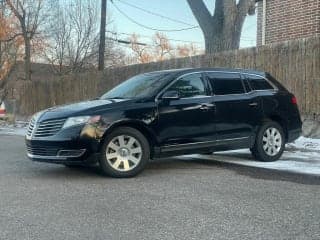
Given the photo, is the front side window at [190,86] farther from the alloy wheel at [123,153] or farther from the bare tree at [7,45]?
the bare tree at [7,45]

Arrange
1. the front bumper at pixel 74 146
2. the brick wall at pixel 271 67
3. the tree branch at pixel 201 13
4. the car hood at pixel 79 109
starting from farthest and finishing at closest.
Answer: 1. the tree branch at pixel 201 13
2. the brick wall at pixel 271 67
3. the car hood at pixel 79 109
4. the front bumper at pixel 74 146

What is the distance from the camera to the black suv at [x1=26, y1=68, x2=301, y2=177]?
801 cm

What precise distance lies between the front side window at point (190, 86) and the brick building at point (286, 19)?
297 inches

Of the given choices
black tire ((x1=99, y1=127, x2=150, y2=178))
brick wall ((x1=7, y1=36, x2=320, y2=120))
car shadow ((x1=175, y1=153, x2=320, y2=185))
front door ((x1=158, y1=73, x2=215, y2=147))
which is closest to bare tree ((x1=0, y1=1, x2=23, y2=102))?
brick wall ((x1=7, y1=36, x2=320, y2=120))

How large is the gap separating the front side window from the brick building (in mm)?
7548

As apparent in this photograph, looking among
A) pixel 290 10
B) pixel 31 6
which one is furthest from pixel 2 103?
pixel 290 10

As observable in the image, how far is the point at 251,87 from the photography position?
384 inches

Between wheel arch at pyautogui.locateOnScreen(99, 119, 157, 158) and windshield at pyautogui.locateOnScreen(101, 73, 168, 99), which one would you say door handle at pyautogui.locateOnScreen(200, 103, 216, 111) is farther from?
wheel arch at pyautogui.locateOnScreen(99, 119, 157, 158)

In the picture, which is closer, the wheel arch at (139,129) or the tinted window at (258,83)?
the wheel arch at (139,129)

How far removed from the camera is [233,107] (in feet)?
30.4

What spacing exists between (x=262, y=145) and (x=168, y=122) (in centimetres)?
212

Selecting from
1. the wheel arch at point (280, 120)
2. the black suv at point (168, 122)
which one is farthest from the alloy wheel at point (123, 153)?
the wheel arch at point (280, 120)

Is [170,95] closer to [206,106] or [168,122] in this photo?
[168,122]

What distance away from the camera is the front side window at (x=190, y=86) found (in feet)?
29.1
